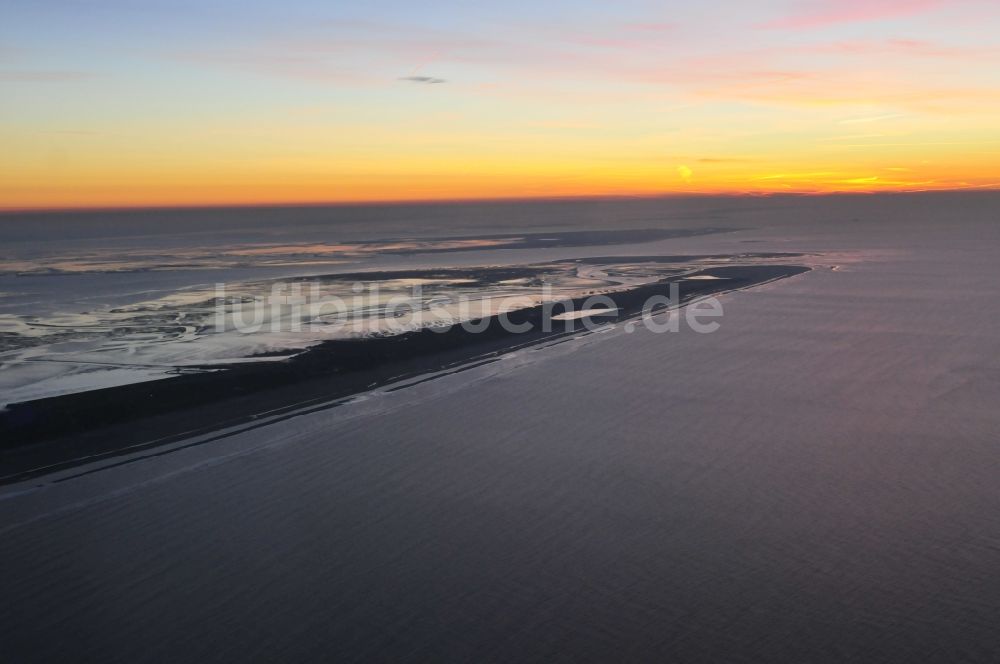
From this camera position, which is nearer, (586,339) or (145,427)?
(145,427)

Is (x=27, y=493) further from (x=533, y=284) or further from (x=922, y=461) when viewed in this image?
(x=533, y=284)

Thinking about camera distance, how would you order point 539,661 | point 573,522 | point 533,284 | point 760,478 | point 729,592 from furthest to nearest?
point 533,284, point 760,478, point 573,522, point 729,592, point 539,661

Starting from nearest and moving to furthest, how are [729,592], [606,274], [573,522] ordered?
[729,592] → [573,522] → [606,274]

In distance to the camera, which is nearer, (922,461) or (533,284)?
(922,461)

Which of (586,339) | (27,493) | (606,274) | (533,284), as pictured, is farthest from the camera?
(606,274)

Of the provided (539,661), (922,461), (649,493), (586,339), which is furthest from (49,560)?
(586,339)

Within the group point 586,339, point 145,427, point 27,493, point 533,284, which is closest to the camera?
point 27,493

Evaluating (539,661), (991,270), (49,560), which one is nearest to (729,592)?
(539,661)

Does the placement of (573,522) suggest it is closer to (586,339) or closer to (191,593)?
(191,593)
